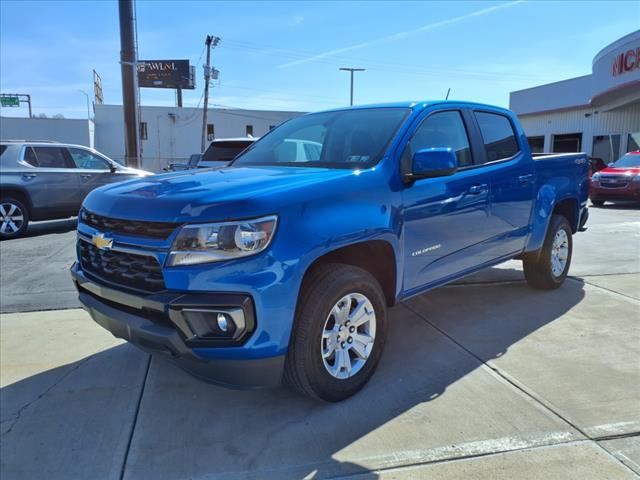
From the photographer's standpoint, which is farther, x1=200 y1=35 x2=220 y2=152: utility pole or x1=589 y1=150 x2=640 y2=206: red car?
x1=200 y1=35 x2=220 y2=152: utility pole

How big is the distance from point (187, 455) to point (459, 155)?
297 cm

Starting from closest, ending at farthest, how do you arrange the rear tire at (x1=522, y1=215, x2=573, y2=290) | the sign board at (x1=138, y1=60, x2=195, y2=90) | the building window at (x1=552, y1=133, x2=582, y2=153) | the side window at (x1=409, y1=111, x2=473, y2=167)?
the side window at (x1=409, y1=111, x2=473, y2=167), the rear tire at (x1=522, y1=215, x2=573, y2=290), the building window at (x1=552, y1=133, x2=582, y2=153), the sign board at (x1=138, y1=60, x2=195, y2=90)

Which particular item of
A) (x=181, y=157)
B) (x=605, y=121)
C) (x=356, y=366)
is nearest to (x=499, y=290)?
(x=356, y=366)

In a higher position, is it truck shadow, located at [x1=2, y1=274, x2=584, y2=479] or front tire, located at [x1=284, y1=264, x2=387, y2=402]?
front tire, located at [x1=284, y1=264, x2=387, y2=402]

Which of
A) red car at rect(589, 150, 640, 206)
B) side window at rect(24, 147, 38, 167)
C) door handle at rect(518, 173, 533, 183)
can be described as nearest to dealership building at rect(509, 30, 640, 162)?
red car at rect(589, 150, 640, 206)

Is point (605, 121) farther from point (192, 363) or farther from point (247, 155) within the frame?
point (192, 363)

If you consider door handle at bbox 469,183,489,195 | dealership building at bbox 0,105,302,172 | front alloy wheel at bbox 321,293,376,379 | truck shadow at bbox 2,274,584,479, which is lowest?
truck shadow at bbox 2,274,584,479

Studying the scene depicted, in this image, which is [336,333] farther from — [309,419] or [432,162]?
[432,162]

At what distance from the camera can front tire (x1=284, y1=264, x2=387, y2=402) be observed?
2818mm

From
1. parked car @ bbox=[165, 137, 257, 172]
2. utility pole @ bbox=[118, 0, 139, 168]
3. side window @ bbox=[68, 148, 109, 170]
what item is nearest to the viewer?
A: side window @ bbox=[68, 148, 109, 170]

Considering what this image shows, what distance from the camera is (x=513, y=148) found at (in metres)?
4.82

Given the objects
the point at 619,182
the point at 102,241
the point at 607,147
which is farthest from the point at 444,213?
the point at 607,147

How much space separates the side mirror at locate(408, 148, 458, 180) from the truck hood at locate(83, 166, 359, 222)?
49 centimetres

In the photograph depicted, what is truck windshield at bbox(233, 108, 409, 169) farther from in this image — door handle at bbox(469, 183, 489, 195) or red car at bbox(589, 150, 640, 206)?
red car at bbox(589, 150, 640, 206)
